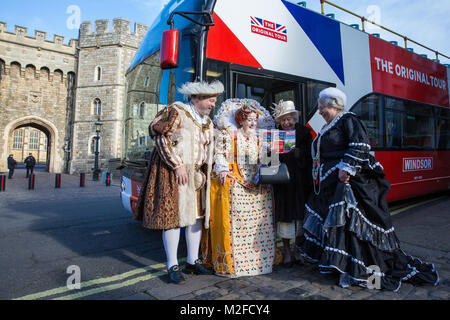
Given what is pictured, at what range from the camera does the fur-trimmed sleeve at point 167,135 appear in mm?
2584

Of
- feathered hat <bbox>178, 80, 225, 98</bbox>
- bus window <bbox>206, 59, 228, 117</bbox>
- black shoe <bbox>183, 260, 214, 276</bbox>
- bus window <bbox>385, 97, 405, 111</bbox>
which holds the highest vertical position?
bus window <bbox>385, 97, 405, 111</bbox>

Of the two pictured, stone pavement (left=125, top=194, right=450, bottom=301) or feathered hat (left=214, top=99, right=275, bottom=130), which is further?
feathered hat (left=214, top=99, right=275, bottom=130)

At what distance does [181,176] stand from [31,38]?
98.0ft

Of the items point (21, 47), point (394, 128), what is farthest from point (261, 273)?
point (21, 47)

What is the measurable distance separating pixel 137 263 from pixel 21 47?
29.1 metres

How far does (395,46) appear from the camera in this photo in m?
6.00

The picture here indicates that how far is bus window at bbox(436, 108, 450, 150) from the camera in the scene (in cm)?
716

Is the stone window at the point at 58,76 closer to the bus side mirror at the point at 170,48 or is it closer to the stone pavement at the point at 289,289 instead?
the bus side mirror at the point at 170,48

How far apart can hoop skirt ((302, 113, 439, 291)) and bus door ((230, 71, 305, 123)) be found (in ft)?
4.68

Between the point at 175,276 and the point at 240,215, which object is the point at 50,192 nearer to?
the point at 175,276

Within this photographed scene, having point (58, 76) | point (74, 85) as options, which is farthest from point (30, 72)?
point (74, 85)

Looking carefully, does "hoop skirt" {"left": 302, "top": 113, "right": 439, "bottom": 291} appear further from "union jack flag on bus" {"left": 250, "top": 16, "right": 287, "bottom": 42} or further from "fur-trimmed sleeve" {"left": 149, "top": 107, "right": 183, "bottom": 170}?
"union jack flag on bus" {"left": 250, "top": 16, "right": 287, "bottom": 42}

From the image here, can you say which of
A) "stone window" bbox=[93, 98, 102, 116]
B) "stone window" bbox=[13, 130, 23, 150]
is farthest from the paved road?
"stone window" bbox=[13, 130, 23, 150]

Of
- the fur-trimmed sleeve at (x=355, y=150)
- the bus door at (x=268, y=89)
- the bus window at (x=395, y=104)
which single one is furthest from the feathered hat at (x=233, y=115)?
the bus window at (x=395, y=104)
